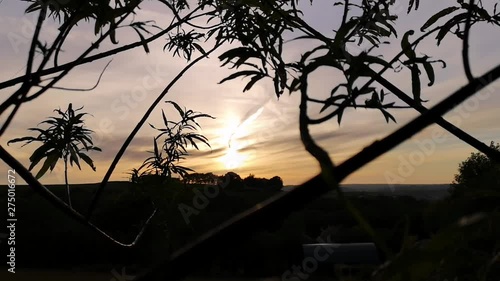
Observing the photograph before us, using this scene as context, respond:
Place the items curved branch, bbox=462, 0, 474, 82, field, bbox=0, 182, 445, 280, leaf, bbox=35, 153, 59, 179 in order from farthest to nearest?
field, bbox=0, 182, 445, 280 < leaf, bbox=35, 153, 59, 179 < curved branch, bbox=462, 0, 474, 82

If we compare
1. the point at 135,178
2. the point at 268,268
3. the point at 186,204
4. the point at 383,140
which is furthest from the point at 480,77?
the point at 268,268

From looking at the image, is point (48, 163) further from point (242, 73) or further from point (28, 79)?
point (28, 79)

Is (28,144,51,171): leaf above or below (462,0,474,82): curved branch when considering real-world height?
above

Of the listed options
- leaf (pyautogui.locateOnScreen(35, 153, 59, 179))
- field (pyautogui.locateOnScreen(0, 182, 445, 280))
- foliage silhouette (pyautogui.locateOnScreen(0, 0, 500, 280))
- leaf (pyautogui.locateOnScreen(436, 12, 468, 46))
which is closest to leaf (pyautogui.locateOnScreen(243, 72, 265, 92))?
foliage silhouette (pyautogui.locateOnScreen(0, 0, 500, 280))

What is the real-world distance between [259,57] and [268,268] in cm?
936

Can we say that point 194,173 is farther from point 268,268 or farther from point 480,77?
point 268,268

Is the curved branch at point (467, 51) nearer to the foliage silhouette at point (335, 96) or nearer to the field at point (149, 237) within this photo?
the foliage silhouette at point (335, 96)

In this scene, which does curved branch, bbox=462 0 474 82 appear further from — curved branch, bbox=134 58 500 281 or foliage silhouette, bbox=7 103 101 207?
foliage silhouette, bbox=7 103 101 207

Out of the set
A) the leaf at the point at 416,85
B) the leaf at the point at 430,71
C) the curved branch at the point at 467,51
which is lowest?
the curved branch at the point at 467,51

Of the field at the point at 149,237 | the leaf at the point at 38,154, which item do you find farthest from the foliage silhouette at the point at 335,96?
the field at the point at 149,237

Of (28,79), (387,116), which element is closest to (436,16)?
(387,116)

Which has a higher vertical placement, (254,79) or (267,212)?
(254,79)

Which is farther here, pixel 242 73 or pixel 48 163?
pixel 48 163

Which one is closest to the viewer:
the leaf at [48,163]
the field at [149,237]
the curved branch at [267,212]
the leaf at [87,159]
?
the curved branch at [267,212]
